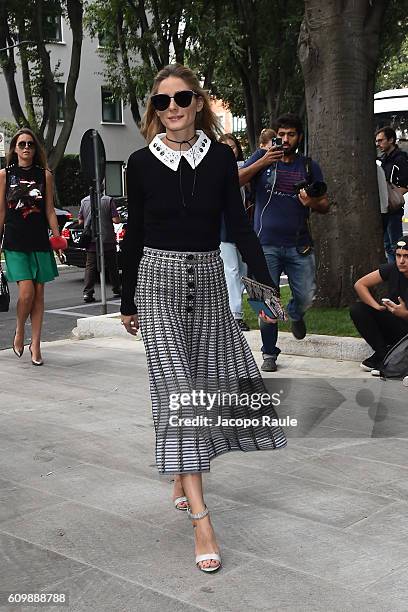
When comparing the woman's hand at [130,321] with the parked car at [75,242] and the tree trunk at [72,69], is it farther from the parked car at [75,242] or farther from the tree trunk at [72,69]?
the tree trunk at [72,69]

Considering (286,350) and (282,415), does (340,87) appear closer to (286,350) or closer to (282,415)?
(286,350)

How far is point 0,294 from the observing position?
23.9 ft

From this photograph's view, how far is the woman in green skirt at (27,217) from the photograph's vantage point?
7.22 metres

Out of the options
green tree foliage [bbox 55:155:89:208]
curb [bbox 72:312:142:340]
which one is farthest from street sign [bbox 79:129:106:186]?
green tree foliage [bbox 55:155:89:208]

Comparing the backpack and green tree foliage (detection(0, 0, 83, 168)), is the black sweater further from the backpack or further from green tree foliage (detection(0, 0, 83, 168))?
green tree foliage (detection(0, 0, 83, 168))

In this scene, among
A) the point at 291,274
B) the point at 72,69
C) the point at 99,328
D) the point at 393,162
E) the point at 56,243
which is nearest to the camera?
the point at 291,274

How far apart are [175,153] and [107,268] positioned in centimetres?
1012

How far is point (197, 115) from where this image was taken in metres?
3.72

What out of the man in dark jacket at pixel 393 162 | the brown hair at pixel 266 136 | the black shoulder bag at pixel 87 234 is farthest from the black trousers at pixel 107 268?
the brown hair at pixel 266 136

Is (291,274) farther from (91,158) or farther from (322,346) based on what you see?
(91,158)

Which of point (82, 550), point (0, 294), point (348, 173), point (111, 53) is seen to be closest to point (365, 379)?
point (348, 173)

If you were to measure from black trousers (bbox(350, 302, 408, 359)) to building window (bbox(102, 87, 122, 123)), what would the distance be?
119ft

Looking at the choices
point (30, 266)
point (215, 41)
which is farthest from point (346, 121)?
point (215, 41)

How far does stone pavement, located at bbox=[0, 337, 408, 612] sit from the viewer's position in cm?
310
